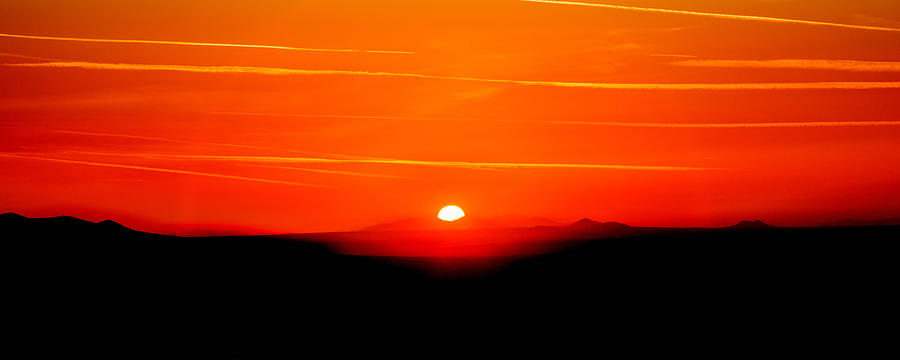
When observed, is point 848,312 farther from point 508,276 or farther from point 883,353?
point 508,276

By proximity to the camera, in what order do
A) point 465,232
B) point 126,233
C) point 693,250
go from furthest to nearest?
point 465,232 < point 126,233 < point 693,250

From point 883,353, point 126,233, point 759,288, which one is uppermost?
point 126,233

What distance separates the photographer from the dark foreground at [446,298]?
57875 mm

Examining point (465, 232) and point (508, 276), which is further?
point (465, 232)

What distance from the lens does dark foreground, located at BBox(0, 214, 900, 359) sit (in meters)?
57.9

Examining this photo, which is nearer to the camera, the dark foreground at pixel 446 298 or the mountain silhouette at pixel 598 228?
the dark foreground at pixel 446 298

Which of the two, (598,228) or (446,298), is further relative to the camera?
(598,228)

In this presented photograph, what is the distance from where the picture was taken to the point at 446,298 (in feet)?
242

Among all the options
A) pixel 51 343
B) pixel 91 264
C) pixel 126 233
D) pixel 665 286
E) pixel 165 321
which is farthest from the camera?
pixel 126 233

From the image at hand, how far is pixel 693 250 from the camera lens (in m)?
98.6

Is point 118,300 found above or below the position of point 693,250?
below

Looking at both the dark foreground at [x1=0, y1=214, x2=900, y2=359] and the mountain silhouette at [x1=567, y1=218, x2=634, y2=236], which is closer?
the dark foreground at [x1=0, y1=214, x2=900, y2=359]

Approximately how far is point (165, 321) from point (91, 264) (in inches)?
1000

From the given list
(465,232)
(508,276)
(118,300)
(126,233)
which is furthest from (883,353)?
(465,232)
